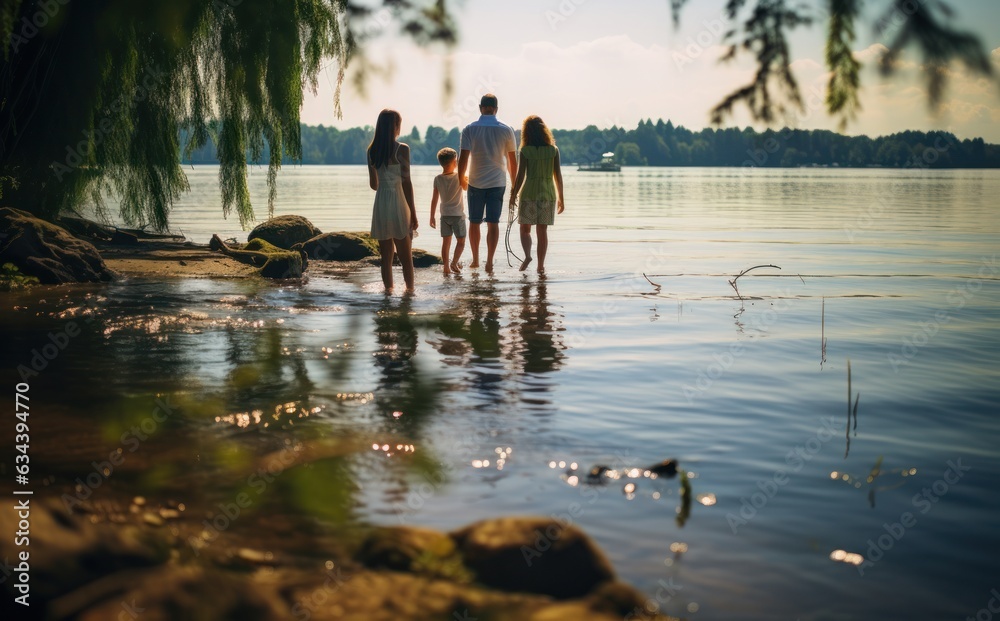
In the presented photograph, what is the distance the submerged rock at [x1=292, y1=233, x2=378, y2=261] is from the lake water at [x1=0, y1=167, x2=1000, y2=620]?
368 centimetres

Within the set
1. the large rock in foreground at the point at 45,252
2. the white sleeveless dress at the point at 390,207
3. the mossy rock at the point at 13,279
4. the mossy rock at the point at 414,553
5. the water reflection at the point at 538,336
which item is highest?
the white sleeveless dress at the point at 390,207

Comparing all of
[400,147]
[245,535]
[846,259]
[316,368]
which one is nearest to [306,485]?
[245,535]

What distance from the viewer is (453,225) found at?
14.7m

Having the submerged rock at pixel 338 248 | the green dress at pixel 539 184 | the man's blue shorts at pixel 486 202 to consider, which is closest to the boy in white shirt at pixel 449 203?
the man's blue shorts at pixel 486 202

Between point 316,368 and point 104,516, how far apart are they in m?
3.35

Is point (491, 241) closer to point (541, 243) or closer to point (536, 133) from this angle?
point (541, 243)

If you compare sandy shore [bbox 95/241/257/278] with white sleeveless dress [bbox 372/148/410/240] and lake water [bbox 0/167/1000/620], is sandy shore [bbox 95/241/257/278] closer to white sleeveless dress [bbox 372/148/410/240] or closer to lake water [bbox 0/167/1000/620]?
lake water [bbox 0/167/1000/620]

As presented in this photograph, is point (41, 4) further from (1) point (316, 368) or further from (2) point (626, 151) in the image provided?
(2) point (626, 151)

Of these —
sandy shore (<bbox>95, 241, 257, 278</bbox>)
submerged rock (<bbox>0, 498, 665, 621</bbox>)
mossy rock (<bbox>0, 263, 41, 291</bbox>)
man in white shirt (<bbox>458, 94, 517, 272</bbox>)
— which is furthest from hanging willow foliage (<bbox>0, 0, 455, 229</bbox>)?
submerged rock (<bbox>0, 498, 665, 621</bbox>)

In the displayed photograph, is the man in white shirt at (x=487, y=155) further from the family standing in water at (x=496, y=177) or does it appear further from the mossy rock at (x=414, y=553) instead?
the mossy rock at (x=414, y=553)

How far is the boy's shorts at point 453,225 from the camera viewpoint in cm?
1468

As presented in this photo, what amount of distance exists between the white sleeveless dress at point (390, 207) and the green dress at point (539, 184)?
2.79m

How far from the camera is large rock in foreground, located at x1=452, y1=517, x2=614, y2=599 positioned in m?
3.75

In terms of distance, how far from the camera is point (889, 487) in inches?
197
